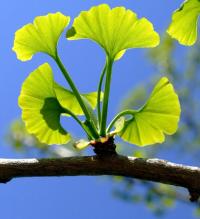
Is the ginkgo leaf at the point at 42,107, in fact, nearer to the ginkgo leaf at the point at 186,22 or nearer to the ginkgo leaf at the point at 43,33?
the ginkgo leaf at the point at 43,33

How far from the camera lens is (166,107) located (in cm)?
70

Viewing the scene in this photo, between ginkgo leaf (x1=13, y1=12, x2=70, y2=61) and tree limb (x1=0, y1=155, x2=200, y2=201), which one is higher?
ginkgo leaf (x1=13, y1=12, x2=70, y2=61)

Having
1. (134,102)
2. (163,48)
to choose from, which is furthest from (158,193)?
(163,48)

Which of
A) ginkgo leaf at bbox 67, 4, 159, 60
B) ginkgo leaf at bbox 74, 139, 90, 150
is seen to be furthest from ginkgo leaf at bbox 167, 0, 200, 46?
ginkgo leaf at bbox 74, 139, 90, 150

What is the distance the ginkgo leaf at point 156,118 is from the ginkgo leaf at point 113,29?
86mm

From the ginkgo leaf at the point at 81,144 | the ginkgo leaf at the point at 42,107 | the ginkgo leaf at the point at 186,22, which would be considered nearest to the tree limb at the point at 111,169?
the ginkgo leaf at the point at 81,144

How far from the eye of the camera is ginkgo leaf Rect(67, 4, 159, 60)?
68 centimetres

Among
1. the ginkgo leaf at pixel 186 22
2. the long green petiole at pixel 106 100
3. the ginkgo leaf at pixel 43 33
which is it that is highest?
the ginkgo leaf at pixel 43 33

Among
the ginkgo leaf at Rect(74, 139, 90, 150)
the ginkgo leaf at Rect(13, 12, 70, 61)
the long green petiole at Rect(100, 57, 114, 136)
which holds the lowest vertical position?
the ginkgo leaf at Rect(74, 139, 90, 150)

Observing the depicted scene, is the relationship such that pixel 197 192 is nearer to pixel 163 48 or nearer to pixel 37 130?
pixel 37 130

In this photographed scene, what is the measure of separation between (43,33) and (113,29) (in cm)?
12

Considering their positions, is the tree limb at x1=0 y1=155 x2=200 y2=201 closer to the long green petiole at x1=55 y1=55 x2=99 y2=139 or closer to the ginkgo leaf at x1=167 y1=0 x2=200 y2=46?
the long green petiole at x1=55 y1=55 x2=99 y2=139

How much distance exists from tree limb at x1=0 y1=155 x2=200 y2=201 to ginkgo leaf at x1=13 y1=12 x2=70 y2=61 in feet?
0.67

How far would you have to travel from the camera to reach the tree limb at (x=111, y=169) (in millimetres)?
584
